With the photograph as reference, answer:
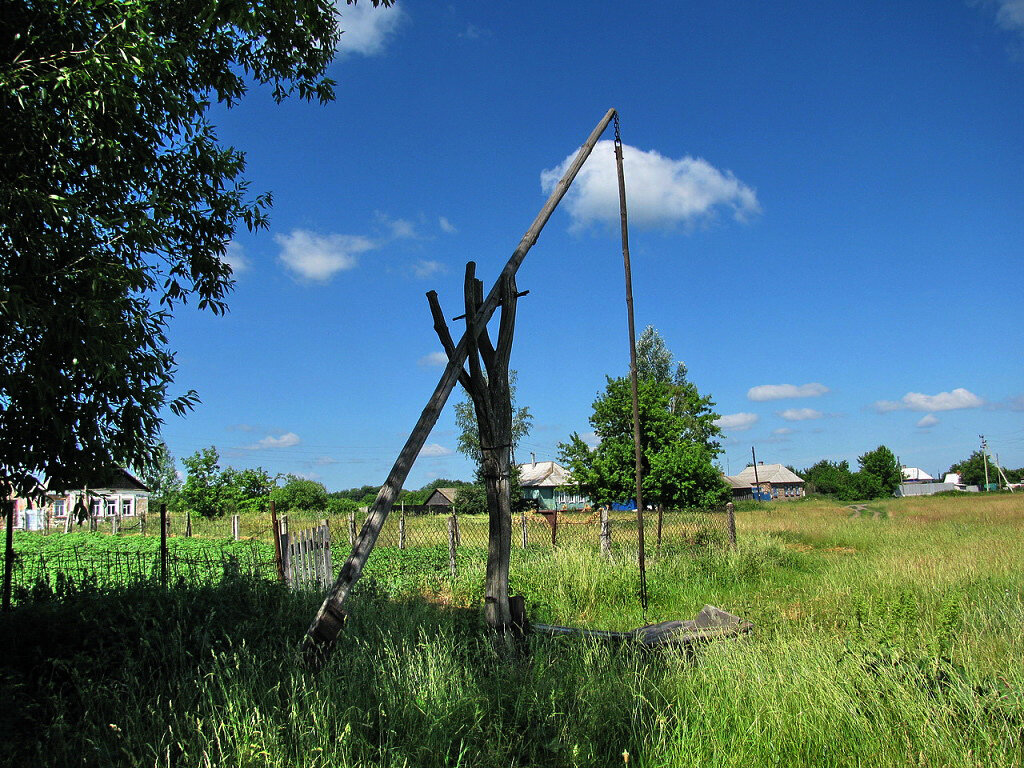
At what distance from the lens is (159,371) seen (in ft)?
18.1

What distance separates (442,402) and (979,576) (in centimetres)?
807

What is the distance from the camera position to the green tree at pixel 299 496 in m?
37.4

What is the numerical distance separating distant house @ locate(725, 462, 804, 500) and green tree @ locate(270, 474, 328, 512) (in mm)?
56825

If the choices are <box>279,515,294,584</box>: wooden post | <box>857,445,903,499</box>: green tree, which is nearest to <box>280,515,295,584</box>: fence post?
<box>279,515,294,584</box>: wooden post

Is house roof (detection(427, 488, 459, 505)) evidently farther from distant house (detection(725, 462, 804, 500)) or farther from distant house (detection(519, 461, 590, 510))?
distant house (detection(725, 462, 804, 500))

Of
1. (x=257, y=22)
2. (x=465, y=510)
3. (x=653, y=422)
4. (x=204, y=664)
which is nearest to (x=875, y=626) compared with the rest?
(x=204, y=664)

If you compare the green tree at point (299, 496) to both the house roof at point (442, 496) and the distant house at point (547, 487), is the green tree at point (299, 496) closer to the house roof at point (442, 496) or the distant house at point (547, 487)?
the house roof at point (442, 496)

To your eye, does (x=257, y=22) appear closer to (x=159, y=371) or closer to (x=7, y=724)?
(x=159, y=371)

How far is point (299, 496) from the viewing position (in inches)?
1489

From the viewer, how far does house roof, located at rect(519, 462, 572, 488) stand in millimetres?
65312

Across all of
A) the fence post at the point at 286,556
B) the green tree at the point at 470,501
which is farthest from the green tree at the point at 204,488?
the fence post at the point at 286,556

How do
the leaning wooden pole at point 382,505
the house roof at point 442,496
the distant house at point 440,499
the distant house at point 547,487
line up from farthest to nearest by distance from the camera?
the distant house at point 547,487 < the house roof at point 442,496 < the distant house at point 440,499 < the leaning wooden pole at point 382,505

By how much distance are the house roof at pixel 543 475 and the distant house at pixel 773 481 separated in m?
26.1

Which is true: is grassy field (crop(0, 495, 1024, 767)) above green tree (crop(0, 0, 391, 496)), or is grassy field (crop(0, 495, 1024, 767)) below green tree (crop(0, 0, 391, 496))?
below
